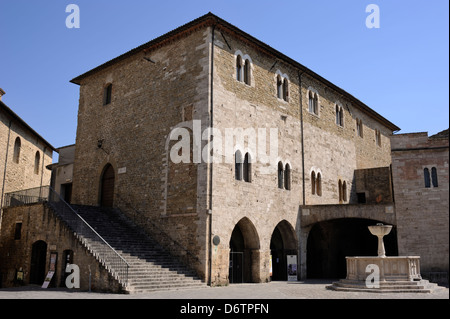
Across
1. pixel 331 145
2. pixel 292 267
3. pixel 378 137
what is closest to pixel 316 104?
pixel 331 145

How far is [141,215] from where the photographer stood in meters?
20.1

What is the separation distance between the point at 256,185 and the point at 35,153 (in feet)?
60.7

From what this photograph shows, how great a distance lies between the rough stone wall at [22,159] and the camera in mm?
25734

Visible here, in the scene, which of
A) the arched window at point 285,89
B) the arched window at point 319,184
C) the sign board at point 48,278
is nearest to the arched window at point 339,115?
the arched window at point 319,184

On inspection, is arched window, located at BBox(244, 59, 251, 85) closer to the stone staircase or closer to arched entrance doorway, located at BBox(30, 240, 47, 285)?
the stone staircase

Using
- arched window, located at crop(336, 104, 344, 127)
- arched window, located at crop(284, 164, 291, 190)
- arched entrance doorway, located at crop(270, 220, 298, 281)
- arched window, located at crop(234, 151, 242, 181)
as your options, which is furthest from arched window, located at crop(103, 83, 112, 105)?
arched window, located at crop(336, 104, 344, 127)

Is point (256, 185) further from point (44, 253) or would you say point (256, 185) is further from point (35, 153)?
point (35, 153)

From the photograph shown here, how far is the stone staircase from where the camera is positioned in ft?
50.8

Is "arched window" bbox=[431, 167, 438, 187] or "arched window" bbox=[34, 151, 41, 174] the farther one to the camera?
"arched window" bbox=[34, 151, 41, 174]

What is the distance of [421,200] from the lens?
19.5 m

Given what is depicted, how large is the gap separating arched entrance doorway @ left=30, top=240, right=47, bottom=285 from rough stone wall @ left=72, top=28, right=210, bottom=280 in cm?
375

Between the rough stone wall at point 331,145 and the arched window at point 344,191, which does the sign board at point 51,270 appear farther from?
the arched window at point 344,191
